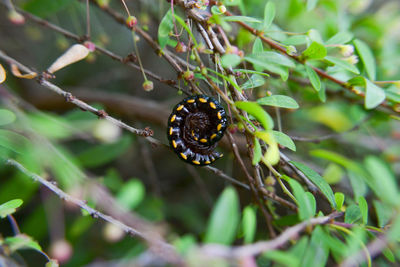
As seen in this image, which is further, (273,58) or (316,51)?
(316,51)

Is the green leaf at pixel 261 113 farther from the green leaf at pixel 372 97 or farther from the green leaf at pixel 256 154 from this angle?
the green leaf at pixel 372 97

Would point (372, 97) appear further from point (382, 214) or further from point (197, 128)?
point (197, 128)

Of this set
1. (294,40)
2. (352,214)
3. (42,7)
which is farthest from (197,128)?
(42,7)

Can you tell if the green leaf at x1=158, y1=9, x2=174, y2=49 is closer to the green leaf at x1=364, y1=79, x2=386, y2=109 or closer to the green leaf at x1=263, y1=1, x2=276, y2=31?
the green leaf at x1=263, y1=1, x2=276, y2=31

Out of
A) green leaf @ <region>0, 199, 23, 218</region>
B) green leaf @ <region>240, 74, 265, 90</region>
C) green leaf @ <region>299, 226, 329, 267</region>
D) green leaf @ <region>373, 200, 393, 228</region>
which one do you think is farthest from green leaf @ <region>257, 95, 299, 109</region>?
green leaf @ <region>0, 199, 23, 218</region>

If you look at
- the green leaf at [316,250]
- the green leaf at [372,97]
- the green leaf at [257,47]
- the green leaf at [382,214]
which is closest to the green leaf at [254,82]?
the green leaf at [257,47]

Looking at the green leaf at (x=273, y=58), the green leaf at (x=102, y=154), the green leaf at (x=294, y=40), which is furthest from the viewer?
the green leaf at (x=102, y=154)
